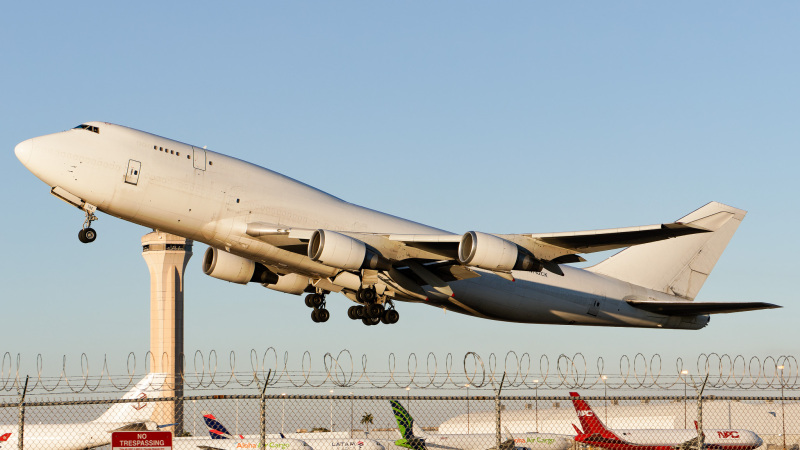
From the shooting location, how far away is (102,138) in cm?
3005

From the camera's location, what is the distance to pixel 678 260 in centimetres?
4403

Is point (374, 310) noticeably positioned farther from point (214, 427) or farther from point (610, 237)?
point (214, 427)

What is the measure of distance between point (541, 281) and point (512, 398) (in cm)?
2271

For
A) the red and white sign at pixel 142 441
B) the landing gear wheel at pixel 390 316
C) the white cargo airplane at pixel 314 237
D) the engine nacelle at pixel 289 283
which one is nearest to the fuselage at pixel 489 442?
the white cargo airplane at pixel 314 237

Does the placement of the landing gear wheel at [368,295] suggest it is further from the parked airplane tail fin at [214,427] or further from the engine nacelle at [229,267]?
the parked airplane tail fin at [214,427]

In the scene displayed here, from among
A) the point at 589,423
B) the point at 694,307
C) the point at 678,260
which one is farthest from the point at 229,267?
the point at 678,260

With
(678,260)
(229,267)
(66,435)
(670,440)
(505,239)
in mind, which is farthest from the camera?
(66,435)

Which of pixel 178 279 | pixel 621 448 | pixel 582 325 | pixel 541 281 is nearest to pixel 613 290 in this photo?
pixel 582 325

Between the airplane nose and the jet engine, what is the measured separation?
9.81m

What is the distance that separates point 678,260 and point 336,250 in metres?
21.2

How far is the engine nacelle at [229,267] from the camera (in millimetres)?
36938

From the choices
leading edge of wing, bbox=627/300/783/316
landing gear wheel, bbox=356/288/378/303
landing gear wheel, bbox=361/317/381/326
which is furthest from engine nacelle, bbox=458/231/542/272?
leading edge of wing, bbox=627/300/783/316

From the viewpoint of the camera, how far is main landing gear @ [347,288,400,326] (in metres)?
33.8

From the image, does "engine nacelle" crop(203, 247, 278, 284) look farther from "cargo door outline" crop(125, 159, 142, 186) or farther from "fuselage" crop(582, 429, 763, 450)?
"fuselage" crop(582, 429, 763, 450)
